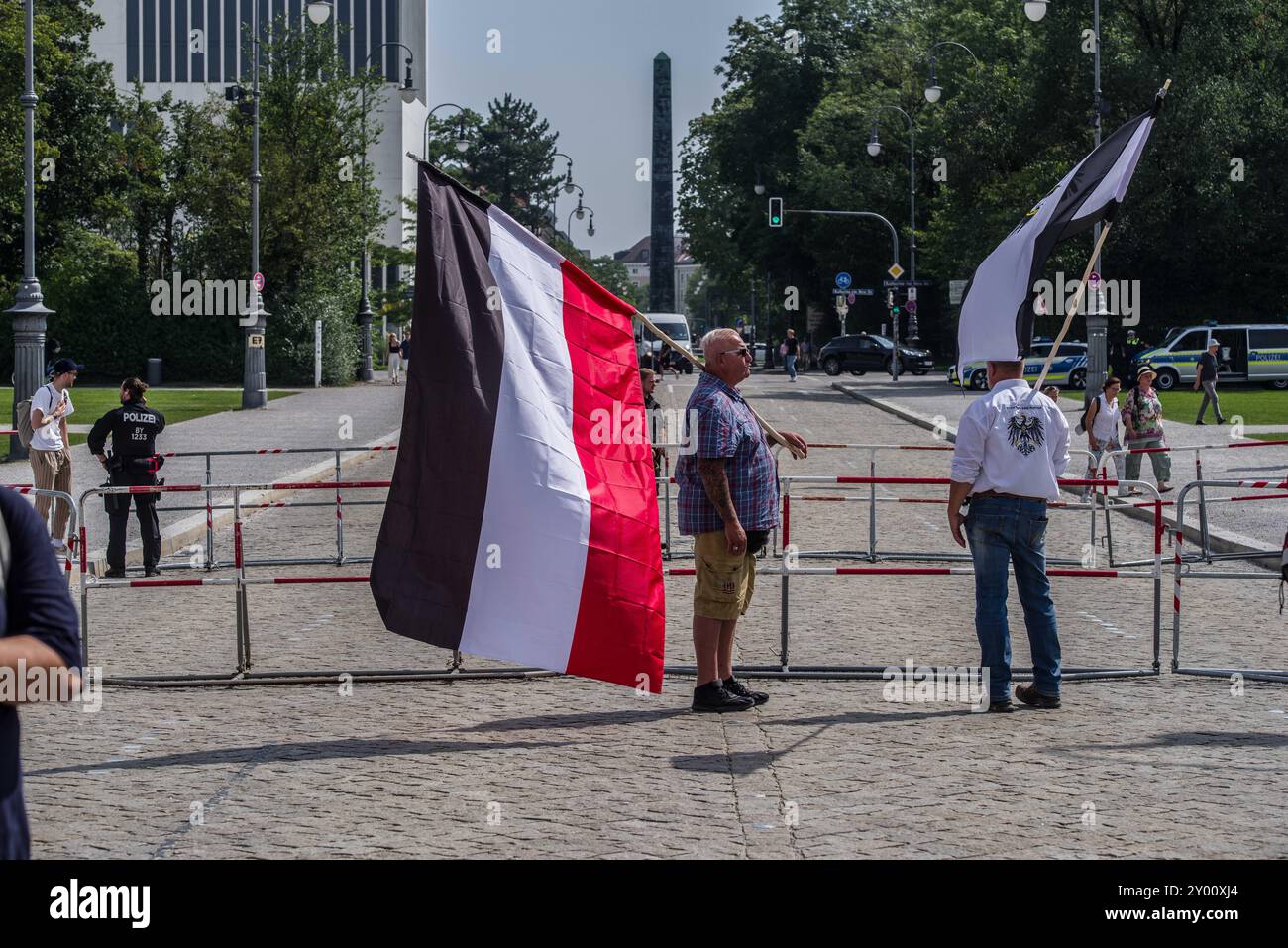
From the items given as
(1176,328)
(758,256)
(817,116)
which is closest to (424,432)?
(1176,328)

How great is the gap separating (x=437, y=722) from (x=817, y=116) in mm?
67171

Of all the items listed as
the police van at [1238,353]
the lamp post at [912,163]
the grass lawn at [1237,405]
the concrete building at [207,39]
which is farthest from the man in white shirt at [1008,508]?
the concrete building at [207,39]

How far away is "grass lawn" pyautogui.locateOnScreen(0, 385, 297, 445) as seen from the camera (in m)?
34.7

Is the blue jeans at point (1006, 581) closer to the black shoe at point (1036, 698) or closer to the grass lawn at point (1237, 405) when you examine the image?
the black shoe at point (1036, 698)

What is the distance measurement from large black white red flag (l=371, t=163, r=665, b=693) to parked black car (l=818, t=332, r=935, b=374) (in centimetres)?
5628

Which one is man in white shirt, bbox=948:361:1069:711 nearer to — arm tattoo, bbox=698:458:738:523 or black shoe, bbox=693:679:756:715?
arm tattoo, bbox=698:458:738:523

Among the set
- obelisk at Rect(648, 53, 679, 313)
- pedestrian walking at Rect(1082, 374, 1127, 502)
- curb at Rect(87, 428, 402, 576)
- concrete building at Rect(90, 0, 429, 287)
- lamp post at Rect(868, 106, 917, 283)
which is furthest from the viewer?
concrete building at Rect(90, 0, 429, 287)

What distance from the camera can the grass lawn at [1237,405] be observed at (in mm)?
34062

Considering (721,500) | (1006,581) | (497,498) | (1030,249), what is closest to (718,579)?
(721,500)

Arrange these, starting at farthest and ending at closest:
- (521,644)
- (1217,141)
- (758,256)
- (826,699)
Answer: (758,256), (1217,141), (826,699), (521,644)

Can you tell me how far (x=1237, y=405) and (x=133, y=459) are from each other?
30.5 metres

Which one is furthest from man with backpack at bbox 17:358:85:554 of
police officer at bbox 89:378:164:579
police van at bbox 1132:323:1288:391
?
police van at bbox 1132:323:1288:391

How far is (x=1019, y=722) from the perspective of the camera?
26.3 feet
